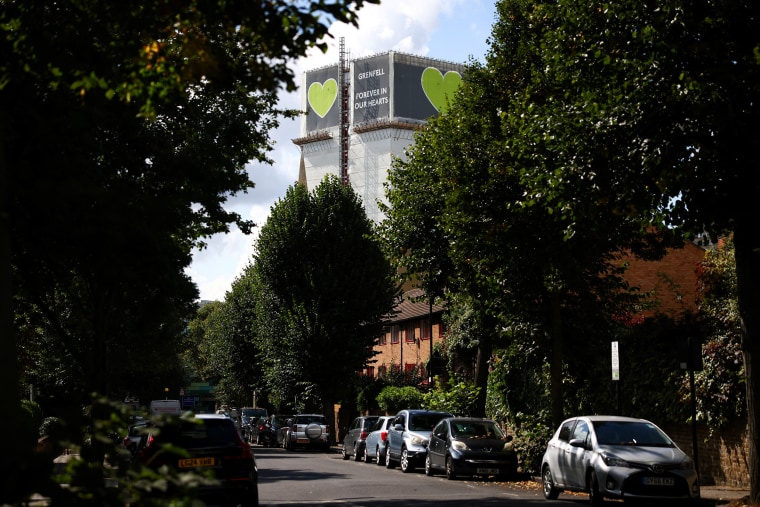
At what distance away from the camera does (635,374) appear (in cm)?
2423

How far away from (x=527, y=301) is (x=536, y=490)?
5.59 metres

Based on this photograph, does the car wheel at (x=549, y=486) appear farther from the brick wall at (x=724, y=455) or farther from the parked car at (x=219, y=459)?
the parked car at (x=219, y=459)

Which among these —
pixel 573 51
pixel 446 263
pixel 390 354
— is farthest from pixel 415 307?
pixel 573 51

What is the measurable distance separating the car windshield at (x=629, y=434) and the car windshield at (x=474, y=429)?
7.16m

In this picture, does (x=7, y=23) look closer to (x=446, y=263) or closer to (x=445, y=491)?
(x=445, y=491)

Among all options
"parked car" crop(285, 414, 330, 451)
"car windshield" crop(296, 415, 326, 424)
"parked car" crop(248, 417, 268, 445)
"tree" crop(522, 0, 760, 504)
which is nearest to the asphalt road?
"tree" crop(522, 0, 760, 504)

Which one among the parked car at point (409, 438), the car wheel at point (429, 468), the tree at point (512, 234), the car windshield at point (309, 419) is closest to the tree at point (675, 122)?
the tree at point (512, 234)

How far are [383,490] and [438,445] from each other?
532 cm

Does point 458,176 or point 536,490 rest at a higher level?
point 458,176

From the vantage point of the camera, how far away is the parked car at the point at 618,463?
16.1 metres

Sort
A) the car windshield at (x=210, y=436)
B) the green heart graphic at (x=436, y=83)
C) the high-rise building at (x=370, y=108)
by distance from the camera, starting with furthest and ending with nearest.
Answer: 1. the green heart graphic at (x=436, y=83)
2. the high-rise building at (x=370, y=108)
3. the car windshield at (x=210, y=436)

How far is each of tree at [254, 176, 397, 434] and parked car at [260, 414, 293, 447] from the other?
3.10m

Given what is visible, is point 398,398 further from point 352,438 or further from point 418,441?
point 418,441

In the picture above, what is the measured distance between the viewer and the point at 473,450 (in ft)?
78.7
